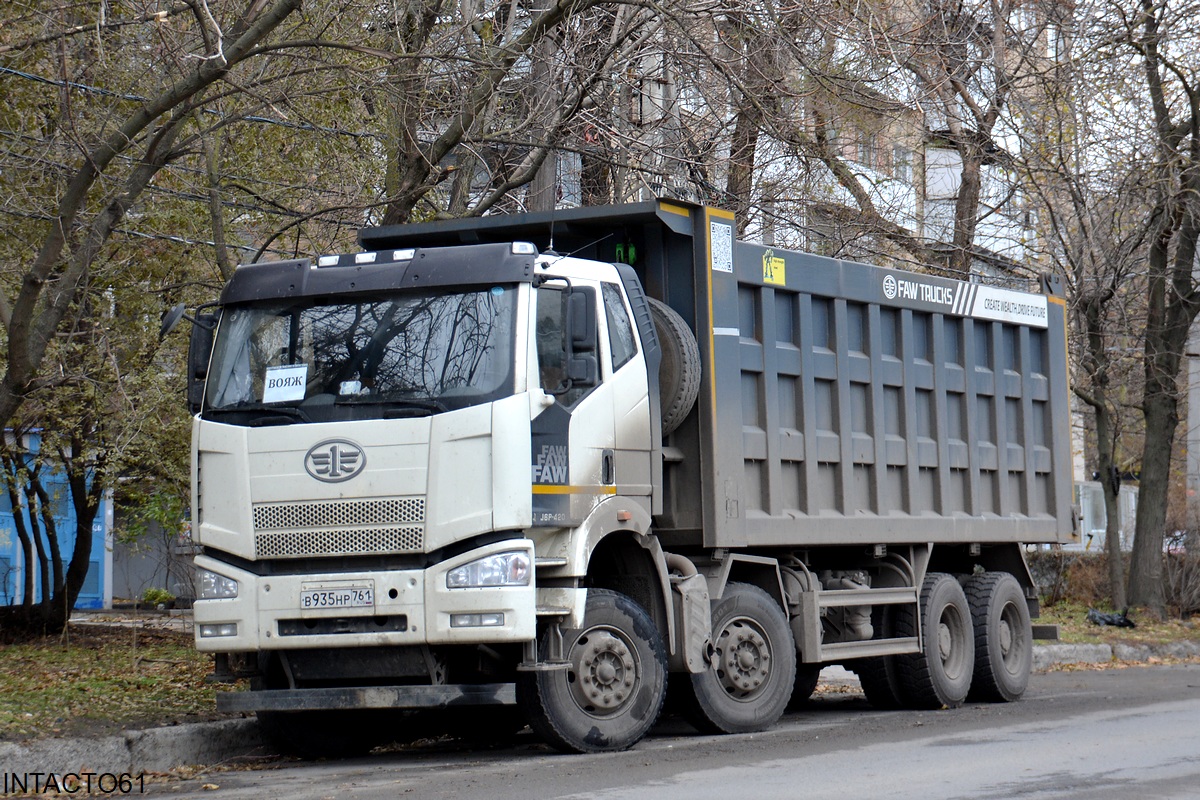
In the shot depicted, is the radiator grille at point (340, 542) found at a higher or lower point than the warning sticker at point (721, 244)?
lower

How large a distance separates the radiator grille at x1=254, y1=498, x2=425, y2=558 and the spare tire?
6.46 ft

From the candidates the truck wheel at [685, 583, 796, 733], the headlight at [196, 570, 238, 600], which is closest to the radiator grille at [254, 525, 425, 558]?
the headlight at [196, 570, 238, 600]

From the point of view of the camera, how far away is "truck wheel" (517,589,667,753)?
8.35 m

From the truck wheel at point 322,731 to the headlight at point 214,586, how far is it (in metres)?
0.99

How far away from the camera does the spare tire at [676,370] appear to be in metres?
9.20

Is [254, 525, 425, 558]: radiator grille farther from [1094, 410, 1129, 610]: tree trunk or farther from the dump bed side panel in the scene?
[1094, 410, 1129, 610]: tree trunk

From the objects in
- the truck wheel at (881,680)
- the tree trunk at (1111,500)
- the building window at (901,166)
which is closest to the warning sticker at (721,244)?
the truck wheel at (881,680)

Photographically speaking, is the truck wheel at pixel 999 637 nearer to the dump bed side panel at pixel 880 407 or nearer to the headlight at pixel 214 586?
the dump bed side panel at pixel 880 407

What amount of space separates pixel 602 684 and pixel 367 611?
→ 1.46m

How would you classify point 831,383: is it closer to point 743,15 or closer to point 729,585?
point 729,585

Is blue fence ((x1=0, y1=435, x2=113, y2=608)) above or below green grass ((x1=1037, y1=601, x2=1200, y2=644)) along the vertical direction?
above

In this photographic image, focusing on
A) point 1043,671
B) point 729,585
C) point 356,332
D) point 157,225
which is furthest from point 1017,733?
point 157,225

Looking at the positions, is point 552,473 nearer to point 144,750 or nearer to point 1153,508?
point 144,750

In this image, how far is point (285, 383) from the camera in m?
8.40
